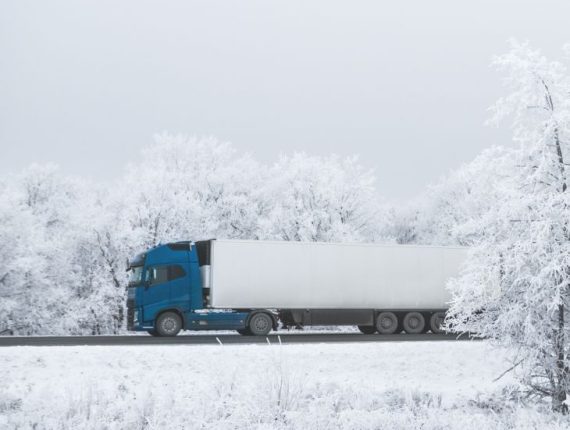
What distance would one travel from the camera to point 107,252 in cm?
4703

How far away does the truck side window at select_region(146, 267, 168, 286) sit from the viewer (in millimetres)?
28281

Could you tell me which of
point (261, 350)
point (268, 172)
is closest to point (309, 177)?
point (268, 172)

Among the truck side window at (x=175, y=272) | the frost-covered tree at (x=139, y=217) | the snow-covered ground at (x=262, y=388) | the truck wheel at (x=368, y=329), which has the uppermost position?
the frost-covered tree at (x=139, y=217)

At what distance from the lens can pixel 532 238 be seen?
47.2 feet

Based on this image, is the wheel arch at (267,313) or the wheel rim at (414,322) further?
the wheel rim at (414,322)

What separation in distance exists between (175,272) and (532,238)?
658 inches

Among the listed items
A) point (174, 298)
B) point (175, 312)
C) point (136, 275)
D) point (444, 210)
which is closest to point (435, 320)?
point (175, 312)

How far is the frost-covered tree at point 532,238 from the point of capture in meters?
14.5

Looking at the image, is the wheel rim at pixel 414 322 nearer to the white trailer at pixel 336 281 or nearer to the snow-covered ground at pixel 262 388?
the white trailer at pixel 336 281

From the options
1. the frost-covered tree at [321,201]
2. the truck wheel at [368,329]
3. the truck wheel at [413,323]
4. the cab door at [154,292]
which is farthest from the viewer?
the frost-covered tree at [321,201]

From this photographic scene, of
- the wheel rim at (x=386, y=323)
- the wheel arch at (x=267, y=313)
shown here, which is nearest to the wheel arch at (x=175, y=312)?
the wheel arch at (x=267, y=313)

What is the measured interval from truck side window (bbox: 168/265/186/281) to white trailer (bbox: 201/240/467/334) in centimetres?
99

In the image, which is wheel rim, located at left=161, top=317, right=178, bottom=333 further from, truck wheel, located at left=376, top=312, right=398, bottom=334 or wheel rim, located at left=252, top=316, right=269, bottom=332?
truck wheel, located at left=376, top=312, right=398, bottom=334

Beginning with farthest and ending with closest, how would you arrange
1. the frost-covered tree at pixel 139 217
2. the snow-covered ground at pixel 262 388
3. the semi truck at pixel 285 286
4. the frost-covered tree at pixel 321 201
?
the frost-covered tree at pixel 321 201
the frost-covered tree at pixel 139 217
the semi truck at pixel 285 286
the snow-covered ground at pixel 262 388
